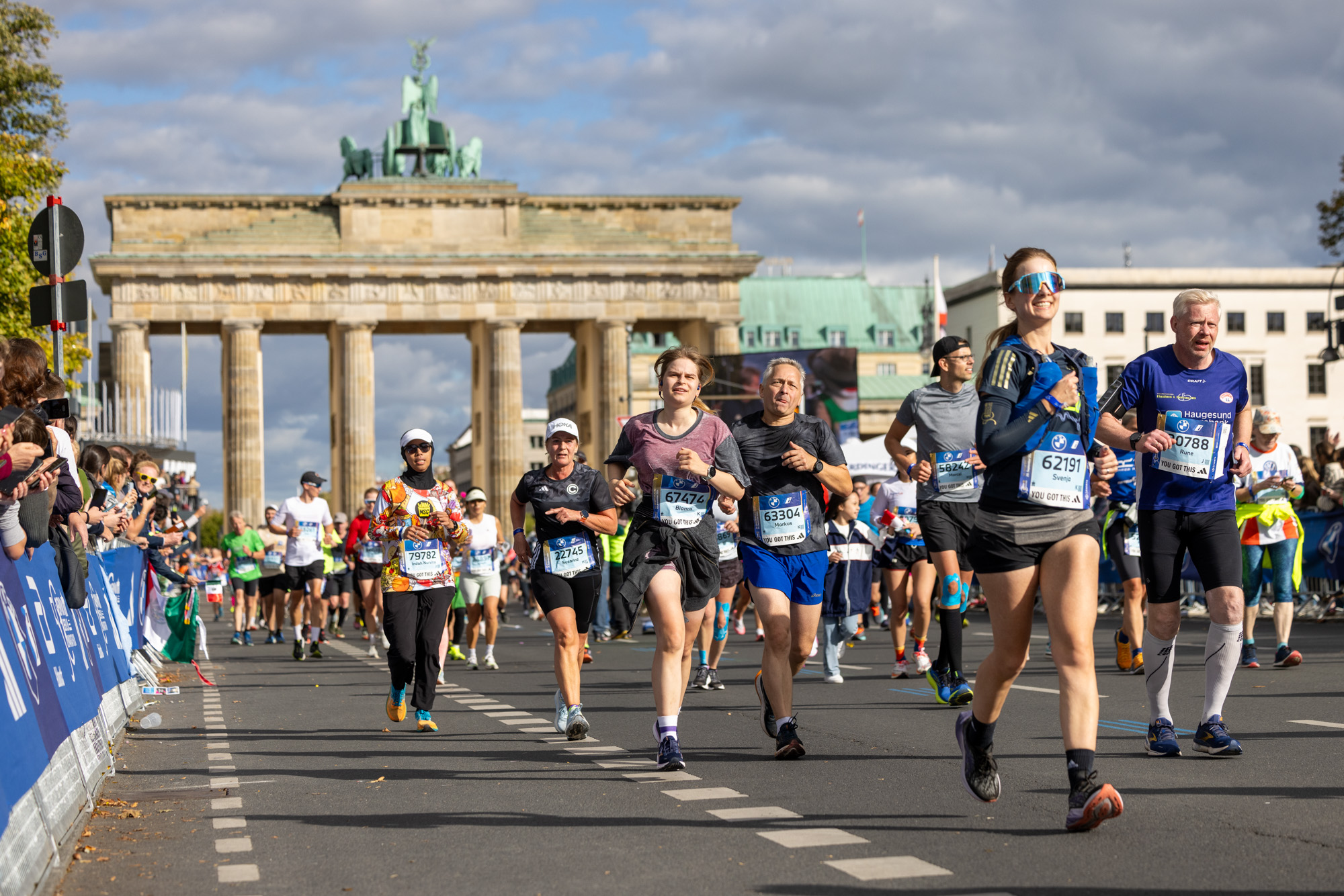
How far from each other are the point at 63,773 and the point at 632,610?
2801 millimetres

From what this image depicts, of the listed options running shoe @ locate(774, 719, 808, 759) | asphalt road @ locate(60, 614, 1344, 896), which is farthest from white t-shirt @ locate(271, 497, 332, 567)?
running shoe @ locate(774, 719, 808, 759)

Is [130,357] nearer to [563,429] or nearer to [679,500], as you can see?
[563,429]

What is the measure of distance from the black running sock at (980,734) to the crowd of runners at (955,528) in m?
0.02

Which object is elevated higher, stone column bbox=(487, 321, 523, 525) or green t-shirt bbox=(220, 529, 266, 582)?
stone column bbox=(487, 321, 523, 525)

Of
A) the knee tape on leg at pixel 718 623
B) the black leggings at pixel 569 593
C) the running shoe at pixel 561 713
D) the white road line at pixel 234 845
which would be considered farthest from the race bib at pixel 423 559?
the white road line at pixel 234 845

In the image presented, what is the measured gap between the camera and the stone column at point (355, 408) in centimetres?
8162

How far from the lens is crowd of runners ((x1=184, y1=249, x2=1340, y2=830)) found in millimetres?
6781

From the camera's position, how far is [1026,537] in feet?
22.1

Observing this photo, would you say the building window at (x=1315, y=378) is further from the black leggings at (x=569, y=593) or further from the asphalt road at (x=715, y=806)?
the black leggings at (x=569, y=593)

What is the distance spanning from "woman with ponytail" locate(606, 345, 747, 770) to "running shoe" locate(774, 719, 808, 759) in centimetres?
55

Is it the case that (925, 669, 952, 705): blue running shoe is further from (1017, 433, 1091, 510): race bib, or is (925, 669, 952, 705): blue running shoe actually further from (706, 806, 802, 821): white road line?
(1017, 433, 1091, 510): race bib

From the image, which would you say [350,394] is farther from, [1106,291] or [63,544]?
[63,544]

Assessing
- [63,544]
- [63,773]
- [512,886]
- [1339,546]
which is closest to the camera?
[512,886]

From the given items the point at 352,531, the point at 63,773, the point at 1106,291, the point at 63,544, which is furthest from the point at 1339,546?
the point at 1106,291
